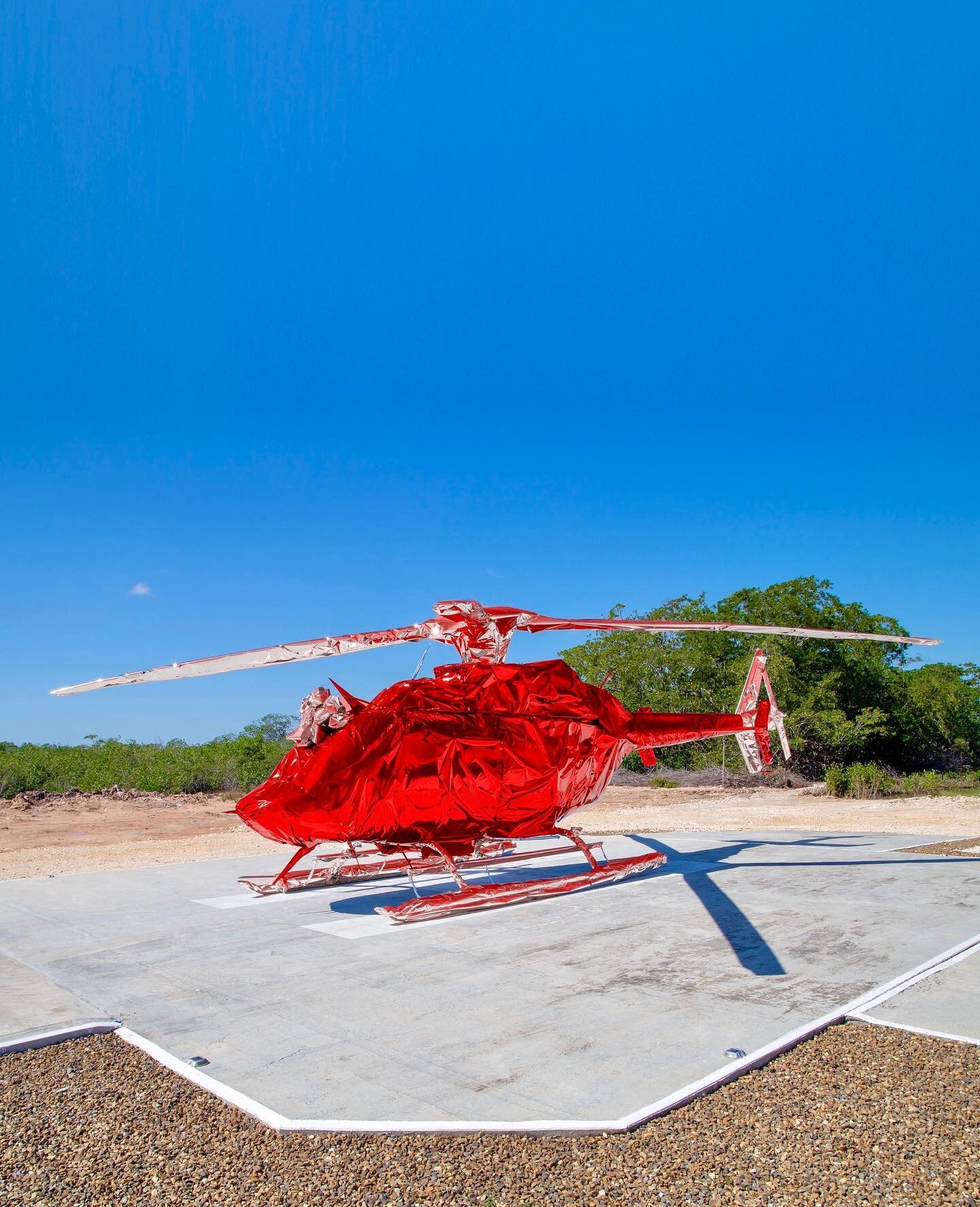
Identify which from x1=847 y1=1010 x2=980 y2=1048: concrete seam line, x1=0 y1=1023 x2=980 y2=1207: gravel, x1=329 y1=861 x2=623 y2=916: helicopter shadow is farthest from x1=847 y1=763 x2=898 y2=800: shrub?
x1=0 y1=1023 x2=980 y2=1207: gravel

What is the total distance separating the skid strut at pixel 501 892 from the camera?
821 centimetres

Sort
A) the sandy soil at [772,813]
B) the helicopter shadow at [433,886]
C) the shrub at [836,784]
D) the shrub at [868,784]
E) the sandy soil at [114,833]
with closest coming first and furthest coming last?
the helicopter shadow at [433,886]
the sandy soil at [114,833]
the sandy soil at [772,813]
the shrub at [868,784]
the shrub at [836,784]

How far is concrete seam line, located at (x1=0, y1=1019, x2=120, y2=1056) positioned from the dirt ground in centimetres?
735

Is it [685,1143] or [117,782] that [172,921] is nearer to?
[685,1143]

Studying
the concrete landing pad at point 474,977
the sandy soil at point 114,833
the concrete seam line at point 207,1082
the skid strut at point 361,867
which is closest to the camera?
the concrete seam line at point 207,1082

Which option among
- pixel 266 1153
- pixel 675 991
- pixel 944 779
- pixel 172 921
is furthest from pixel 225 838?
pixel 944 779

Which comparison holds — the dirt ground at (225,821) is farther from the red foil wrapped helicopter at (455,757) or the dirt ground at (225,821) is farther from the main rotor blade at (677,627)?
the main rotor blade at (677,627)

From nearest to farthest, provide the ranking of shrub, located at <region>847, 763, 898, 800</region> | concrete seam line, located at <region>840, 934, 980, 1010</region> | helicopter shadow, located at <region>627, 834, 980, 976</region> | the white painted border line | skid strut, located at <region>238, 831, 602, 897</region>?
the white painted border line, concrete seam line, located at <region>840, 934, 980, 1010</region>, helicopter shadow, located at <region>627, 834, 980, 976</region>, skid strut, located at <region>238, 831, 602, 897</region>, shrub, located at <region>847, 763, 898, 800</region>

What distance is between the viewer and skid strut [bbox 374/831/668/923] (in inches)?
323

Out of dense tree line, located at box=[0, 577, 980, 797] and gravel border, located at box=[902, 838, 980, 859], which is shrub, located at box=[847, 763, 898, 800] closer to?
dense tree line, located at box=[0, 577, 980, 797]

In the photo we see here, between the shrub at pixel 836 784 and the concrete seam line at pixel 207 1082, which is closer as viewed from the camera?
the concrete seam line at pixel 207 1082

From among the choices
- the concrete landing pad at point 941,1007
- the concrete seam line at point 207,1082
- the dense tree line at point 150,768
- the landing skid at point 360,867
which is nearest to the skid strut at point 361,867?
the landing skid at point 360,867

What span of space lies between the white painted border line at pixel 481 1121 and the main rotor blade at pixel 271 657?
2450mm

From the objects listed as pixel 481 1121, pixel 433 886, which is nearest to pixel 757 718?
pixel 433 886
